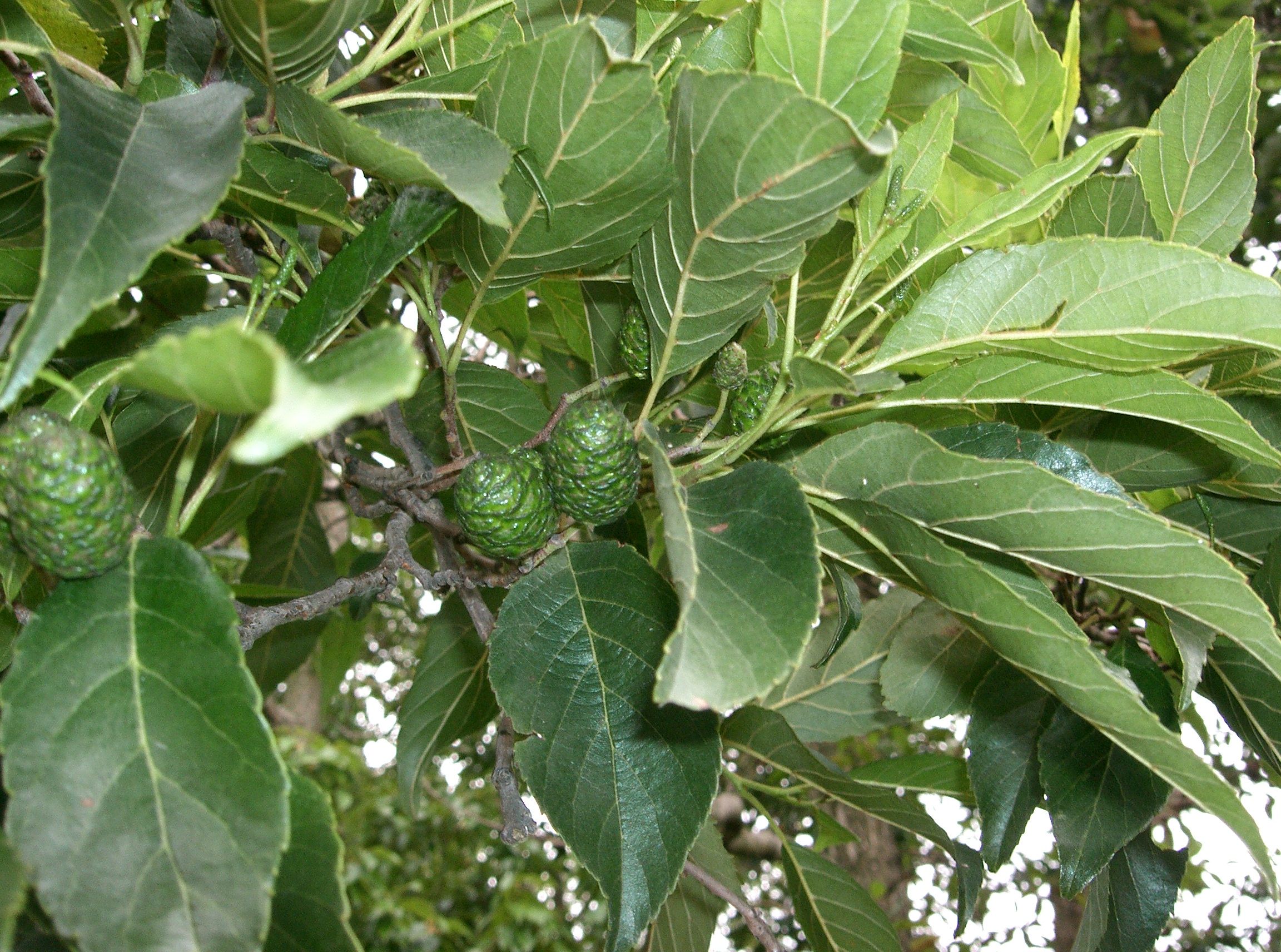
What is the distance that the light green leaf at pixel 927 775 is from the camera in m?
1.49

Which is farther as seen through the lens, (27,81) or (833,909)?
(833,909)

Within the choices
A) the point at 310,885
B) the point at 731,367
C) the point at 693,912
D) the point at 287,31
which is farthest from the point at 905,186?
the point at 693,912

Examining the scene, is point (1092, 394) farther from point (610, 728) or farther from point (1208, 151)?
point (610, 728)

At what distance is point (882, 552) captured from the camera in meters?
0.86

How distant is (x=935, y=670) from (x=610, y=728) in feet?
2.16

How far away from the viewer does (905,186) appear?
90cm

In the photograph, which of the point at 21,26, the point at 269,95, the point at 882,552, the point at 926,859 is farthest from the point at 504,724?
the point at 926,859

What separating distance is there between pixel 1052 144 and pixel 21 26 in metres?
1.31

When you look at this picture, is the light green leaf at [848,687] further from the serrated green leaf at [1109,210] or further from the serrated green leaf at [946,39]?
the serrated green leaf at [946,39]

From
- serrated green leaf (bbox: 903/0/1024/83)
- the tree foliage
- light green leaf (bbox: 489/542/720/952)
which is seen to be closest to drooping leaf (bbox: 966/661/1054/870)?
the tree foliage

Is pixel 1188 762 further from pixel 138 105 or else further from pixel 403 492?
pixel 138 105

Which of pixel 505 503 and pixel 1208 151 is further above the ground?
pixel 1208 151

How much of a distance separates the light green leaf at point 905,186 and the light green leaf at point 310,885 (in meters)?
0.65

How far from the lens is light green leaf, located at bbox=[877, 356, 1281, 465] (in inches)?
33.1
